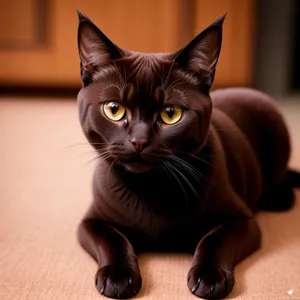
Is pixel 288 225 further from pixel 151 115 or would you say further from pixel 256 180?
pixel 151 115

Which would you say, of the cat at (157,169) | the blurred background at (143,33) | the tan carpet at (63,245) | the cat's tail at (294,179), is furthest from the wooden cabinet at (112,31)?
the cat at (157,169)

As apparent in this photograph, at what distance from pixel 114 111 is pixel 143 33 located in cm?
202

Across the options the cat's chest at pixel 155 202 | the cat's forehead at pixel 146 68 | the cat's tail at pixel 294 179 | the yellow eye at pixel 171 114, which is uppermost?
the cat's forehead at pixel 146 68

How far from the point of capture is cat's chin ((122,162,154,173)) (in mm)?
964

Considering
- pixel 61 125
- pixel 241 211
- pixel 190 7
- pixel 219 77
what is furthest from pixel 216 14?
pixel 241 211

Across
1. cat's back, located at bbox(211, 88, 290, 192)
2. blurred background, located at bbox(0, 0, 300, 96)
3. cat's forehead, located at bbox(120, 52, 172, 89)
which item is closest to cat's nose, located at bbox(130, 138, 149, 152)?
cat's forehead, located at bbox(120, 52, 172, 89)

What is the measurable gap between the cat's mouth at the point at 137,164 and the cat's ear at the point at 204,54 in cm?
20

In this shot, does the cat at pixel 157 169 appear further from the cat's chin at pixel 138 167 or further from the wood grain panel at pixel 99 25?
the wood grain panel at pixel 99 25

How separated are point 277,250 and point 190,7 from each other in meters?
1.92

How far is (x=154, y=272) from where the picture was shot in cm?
102

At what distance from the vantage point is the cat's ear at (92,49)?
100 cm

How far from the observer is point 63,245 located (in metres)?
1.15

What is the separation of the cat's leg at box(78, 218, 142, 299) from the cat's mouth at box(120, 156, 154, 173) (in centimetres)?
14

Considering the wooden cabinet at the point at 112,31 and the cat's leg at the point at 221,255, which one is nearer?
the cat's leg at the point at 221,255
